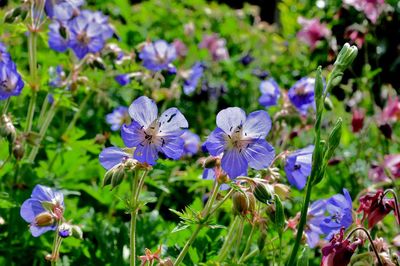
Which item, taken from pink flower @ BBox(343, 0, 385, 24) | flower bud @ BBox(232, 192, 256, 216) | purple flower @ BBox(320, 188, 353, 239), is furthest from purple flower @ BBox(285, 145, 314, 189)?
pink flower @ BBox(343, 0, 385, 24)

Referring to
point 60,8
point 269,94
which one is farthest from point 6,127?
point 269,94

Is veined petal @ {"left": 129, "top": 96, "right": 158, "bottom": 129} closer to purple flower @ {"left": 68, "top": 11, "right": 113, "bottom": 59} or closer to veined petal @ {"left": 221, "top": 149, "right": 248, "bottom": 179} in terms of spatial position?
veined petal @ {"left": 221, "top": 149, "right": 248, "bottom": 179}

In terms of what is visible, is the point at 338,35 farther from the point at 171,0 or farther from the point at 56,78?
the point at 171,0

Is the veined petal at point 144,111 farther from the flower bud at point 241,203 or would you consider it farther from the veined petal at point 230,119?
the flower bud at point 241,203

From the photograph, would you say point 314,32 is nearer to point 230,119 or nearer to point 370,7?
point 370,7

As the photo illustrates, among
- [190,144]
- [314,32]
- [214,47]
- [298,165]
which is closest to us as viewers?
[298,165]

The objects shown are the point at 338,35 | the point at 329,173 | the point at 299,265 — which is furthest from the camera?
the point at 338,35

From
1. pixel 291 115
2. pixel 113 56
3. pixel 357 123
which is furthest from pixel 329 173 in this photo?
pixel 113 56
